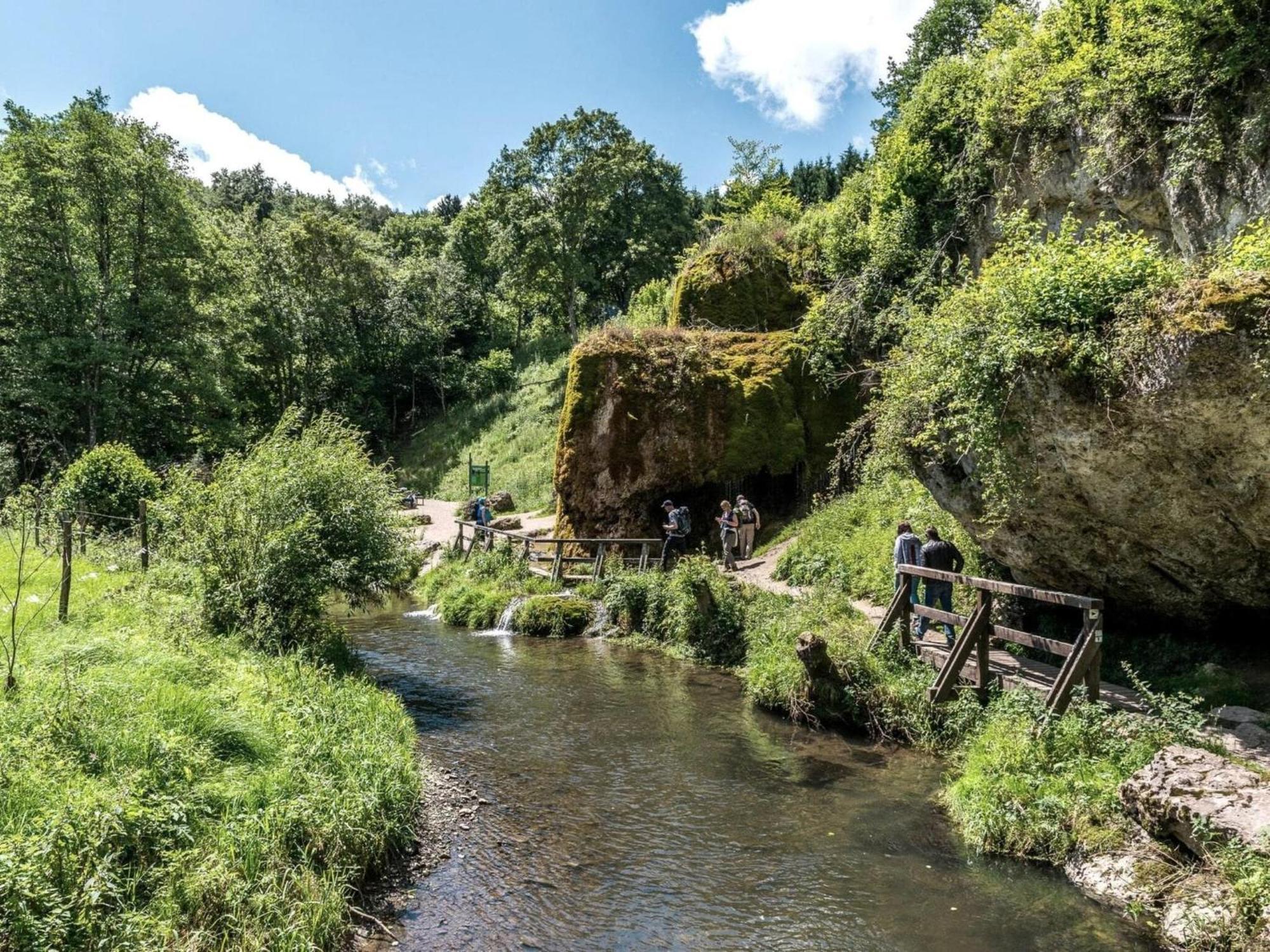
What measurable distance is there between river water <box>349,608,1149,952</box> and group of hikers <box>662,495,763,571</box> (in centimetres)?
735

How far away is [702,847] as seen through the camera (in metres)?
7.32

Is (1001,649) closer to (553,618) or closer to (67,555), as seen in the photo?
(553,618)

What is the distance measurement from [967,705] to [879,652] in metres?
1.66

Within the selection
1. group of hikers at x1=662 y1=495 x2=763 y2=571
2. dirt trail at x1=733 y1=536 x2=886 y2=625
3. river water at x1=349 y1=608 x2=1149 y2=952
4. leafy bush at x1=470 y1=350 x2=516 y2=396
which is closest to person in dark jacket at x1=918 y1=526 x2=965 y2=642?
dirt trail at x1=733 y1=536 x2=886 y2=625

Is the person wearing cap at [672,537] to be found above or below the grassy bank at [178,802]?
above

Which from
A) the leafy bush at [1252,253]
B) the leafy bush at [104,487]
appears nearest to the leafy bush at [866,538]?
the leafy bush at [1252,253]

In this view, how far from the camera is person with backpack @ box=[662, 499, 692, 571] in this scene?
1930cm

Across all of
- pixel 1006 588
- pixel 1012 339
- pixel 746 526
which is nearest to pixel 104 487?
pixel 746 526

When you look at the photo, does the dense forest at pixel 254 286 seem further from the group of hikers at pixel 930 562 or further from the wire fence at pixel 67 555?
the group of hikers at pixel 930 562

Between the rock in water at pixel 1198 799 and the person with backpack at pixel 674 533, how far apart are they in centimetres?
1273

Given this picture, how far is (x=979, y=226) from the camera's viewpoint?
16500 millimetres

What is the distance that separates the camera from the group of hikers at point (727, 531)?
1919 centimetres

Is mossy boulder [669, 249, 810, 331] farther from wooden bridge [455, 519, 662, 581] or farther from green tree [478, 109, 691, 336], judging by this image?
green tree [478, 109, 691, 336]

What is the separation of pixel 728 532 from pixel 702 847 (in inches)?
483
